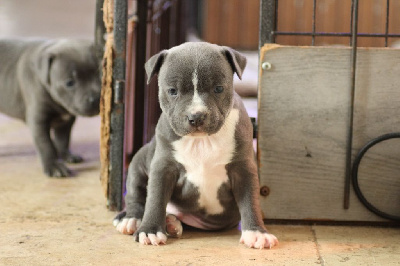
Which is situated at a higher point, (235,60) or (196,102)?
(235,60)

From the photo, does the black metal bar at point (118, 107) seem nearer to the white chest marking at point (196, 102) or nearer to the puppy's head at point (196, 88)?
the puppy's head at point (196, 88)

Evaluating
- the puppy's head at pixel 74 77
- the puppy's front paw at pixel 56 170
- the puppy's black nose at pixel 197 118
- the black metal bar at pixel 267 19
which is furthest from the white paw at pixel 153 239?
the puppy's head at pixel 74 77

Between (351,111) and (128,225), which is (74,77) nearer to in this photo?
(128,225)

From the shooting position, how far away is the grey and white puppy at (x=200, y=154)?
6.88 ft

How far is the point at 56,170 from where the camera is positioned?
3.56 metres

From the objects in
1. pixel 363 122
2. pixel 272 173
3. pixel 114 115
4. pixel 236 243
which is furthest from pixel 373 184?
pixel 114 115

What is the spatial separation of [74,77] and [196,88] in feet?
5.83

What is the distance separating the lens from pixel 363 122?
2.46m

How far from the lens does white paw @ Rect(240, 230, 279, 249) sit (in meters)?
2.15

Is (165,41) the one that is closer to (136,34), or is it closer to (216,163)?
(136,34)

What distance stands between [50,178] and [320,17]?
5.62 meters

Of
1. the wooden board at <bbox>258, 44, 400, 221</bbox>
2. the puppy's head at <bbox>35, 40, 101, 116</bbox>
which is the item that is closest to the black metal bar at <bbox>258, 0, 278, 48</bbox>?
the wooden board at <bbox>258, 44, 400, 221</bbox>

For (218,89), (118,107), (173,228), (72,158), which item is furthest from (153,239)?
(72,158)

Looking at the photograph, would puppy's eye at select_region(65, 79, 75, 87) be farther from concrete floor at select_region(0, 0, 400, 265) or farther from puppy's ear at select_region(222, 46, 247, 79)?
puppy's ear at select_region(222, 46, 247, 79)
